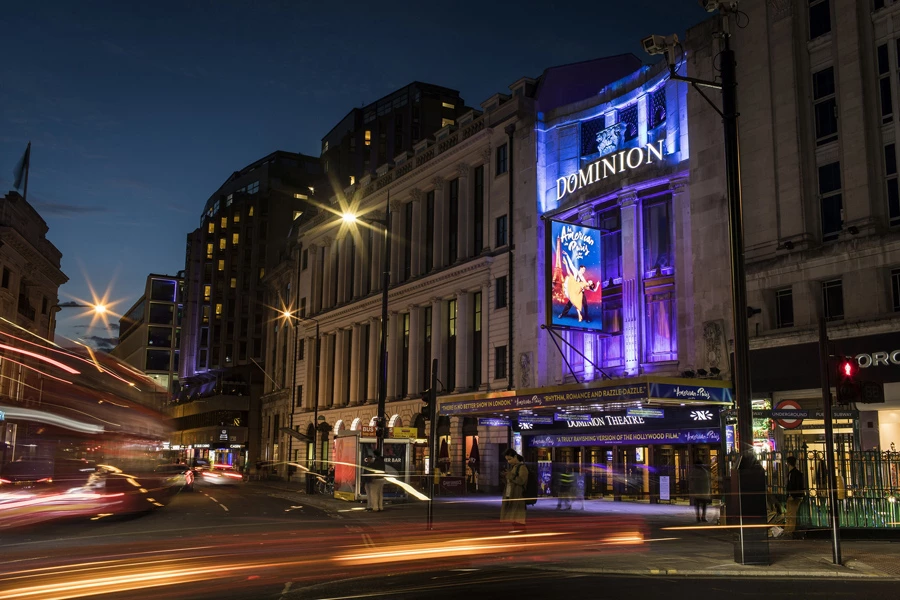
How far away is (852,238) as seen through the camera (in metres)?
26.7

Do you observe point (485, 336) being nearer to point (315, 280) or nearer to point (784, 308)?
point (784, 308)

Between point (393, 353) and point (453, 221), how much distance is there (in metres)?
11.1

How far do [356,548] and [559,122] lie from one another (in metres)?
31.0

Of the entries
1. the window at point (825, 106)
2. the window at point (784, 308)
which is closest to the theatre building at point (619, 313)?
the window at point (784, 308)

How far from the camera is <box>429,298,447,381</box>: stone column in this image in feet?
169

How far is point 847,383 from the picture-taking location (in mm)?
13320

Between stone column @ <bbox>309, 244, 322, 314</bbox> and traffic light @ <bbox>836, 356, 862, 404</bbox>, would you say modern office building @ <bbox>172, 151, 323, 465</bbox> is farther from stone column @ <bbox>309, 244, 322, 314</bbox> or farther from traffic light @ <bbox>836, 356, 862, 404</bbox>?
traffic light @ <bbox>836, 356, 862, 404</bbox>

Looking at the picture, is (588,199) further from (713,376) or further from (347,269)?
(347,269)

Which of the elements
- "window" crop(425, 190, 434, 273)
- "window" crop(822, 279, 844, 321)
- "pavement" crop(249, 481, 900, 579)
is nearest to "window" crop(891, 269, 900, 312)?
"window" crop(822, 279, 844, 321)

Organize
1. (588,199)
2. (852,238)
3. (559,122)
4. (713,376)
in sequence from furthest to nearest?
(559,122) → (588,199) → (713,376) → (852,238)

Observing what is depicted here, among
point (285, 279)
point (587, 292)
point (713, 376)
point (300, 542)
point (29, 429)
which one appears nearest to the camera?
point (300, 542)

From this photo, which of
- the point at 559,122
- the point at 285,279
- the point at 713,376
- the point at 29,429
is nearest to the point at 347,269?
the point at 285,279

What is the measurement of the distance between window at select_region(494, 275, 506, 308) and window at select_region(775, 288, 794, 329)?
1880cm

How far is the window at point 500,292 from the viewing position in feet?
151
